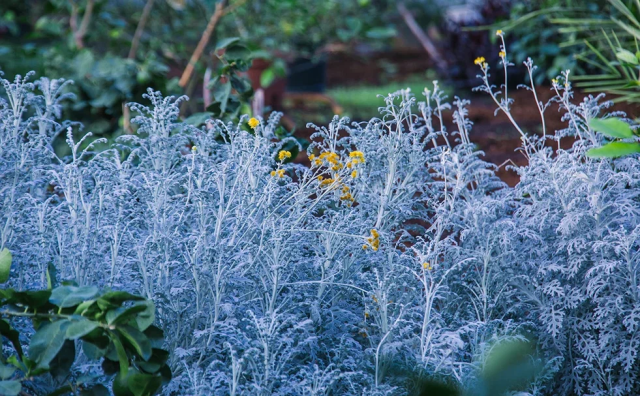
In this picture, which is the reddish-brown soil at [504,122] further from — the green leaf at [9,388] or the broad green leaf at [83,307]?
the green leaf at [9,388]

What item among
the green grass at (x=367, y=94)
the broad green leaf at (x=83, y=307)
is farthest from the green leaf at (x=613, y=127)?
the green grass at (x=367, y=94)

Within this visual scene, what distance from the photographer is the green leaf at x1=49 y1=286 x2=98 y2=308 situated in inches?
48.8

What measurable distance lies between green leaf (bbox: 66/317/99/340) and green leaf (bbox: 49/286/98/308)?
4 cm

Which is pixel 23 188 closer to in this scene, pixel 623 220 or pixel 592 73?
pixel 623 220

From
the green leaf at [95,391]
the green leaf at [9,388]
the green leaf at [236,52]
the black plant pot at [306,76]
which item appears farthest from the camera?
the black plant pot at [306,76]

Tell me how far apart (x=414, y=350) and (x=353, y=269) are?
0.98 ft

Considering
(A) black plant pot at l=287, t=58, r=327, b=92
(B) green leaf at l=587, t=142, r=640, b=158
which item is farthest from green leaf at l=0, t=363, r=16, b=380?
Answer: (A) black plant pot at l=287, t=58, r=327, b=92

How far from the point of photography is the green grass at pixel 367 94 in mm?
6664

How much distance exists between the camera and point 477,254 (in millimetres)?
1965

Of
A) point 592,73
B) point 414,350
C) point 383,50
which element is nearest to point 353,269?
point 414,350

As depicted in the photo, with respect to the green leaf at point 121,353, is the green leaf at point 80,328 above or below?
above

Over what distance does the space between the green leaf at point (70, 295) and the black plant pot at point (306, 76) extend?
716cm

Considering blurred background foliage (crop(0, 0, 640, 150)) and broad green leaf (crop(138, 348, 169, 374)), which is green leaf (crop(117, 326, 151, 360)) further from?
blurred background foliage (crop(0, 0, 640, 150))

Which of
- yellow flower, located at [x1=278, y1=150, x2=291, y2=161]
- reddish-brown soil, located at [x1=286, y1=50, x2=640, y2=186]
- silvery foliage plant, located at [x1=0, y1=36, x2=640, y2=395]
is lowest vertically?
reddish-brown soil, located at [x1=286, y1=50, x2=640, y2=186]
